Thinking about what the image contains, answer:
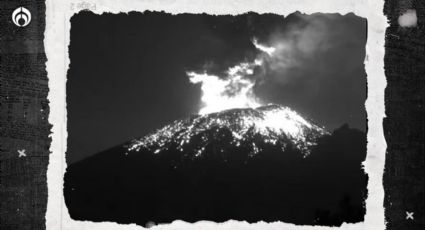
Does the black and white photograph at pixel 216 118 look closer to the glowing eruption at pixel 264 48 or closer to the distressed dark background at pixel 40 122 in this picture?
the glowing eruption at pixel 264 48

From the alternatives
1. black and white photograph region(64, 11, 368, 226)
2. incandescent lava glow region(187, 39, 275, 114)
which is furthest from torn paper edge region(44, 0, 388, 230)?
incandescent lava glow region(187, 39, 275, 114)

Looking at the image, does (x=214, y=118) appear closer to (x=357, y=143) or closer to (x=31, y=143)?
(x=357, y=143)

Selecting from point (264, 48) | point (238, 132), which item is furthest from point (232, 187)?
point (264, 48)

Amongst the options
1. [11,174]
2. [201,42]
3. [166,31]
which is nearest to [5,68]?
[11,174]

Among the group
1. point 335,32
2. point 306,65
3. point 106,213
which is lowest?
point 106,213

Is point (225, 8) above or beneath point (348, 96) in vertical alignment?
above

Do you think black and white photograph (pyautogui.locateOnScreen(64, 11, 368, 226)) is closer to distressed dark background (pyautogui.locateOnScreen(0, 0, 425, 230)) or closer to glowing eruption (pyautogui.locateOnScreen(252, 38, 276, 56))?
glowing eruption (pyautogui.locateOnScreen(252, 38, 276, 56))

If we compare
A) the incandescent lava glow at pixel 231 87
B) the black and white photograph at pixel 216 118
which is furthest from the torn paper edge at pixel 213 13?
the incandescent lava glow at pixel 231 87
